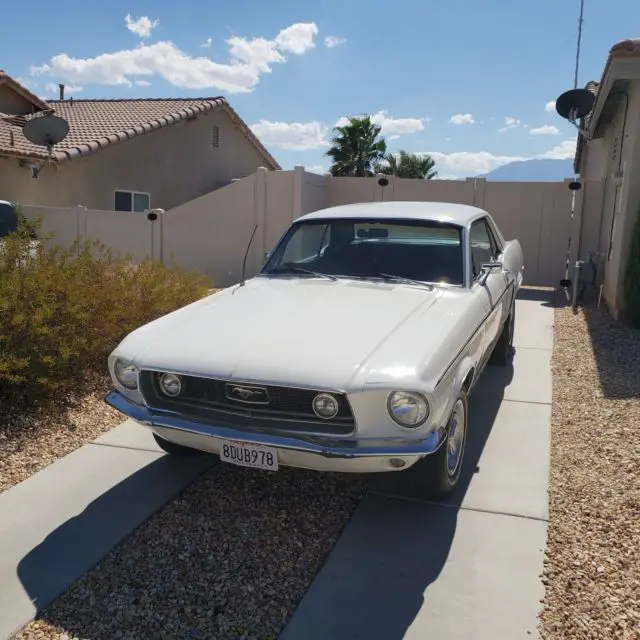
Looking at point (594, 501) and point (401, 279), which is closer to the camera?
point (594, 501)

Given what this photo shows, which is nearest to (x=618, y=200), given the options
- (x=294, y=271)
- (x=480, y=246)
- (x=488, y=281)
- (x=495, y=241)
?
(x=495, y=241)

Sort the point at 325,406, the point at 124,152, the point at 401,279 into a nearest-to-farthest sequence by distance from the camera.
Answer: the point at 325,406 → the point at 401,279 → the point at 124,152

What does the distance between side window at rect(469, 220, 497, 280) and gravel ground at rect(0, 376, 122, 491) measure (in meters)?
3.03

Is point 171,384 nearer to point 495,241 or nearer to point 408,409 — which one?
point 408,409

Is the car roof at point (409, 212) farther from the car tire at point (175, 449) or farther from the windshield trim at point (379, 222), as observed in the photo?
the car tire at point (175, 449)

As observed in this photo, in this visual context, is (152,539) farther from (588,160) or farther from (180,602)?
(588,160)

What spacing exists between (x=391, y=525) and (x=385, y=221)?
7.98 feet

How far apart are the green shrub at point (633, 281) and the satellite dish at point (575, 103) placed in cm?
425

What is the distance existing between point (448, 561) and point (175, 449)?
1.90m

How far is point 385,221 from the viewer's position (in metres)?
5.03

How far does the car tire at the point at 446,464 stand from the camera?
3461 mm

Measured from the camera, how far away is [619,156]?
9789 mm

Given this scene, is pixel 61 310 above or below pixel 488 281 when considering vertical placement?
below

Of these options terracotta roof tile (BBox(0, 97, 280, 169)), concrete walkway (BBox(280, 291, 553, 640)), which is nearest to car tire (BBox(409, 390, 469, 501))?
concrete walkway (BBox(280, 291, 553, 640))
